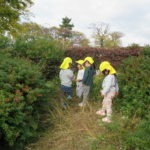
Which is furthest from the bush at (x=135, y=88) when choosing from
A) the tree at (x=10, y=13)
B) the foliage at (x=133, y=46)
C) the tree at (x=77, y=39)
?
the tree at (x=77, y=39)

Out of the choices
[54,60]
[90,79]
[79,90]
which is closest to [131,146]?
[90,79]

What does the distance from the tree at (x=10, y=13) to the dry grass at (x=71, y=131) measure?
12962 millimetres

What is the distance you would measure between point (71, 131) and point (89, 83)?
186 centimetres

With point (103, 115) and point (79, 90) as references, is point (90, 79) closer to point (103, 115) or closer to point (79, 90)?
point (79, 90)

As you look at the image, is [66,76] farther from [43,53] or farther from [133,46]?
[133,46]

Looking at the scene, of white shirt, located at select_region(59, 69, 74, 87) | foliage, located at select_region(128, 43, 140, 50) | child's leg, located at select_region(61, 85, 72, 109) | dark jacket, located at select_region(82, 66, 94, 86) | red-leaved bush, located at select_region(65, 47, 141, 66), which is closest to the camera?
dark jacket, located at select_region(82, 66, 94, 86)

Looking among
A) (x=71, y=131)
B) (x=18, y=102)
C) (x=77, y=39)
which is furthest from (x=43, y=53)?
(x=77, y=39)

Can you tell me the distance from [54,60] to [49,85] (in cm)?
366

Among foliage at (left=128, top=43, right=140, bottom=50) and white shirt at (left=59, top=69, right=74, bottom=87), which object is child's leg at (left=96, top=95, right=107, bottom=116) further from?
foliage at (left=128, top=43, right=140, bottom=50)

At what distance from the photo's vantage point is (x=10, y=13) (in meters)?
17.3

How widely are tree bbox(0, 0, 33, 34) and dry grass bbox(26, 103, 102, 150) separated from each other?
42.5 ft

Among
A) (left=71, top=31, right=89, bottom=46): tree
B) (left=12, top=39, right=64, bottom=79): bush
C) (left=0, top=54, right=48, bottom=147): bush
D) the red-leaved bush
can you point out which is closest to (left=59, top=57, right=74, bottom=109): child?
(left=0, top=54, right=48, bottom=147): bush

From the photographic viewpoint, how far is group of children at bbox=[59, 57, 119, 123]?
18.1ft

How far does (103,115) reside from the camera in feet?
18.3
